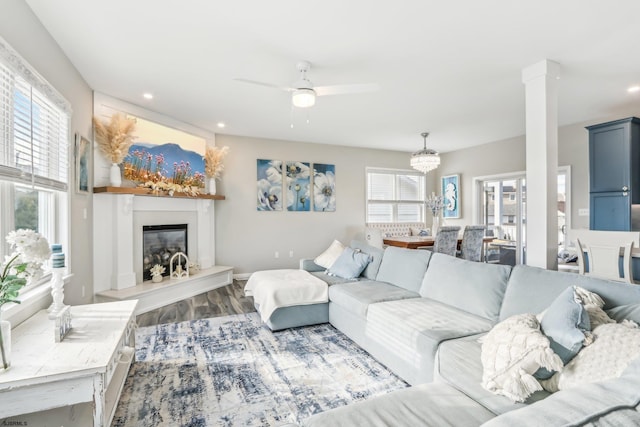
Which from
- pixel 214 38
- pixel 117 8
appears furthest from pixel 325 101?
pixel 117 8

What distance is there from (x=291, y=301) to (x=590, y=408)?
2711 millimetres

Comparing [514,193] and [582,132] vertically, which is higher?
[582,132]

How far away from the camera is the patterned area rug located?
6.51 ft

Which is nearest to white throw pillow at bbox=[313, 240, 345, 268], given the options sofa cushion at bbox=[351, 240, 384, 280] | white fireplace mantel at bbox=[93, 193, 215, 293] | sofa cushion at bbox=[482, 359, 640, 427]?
sofa cushion at bbox=[351, 240, 384, 280]

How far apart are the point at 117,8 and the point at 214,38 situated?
680 millimetres

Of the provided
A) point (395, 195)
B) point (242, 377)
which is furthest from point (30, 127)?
point (395, 195)

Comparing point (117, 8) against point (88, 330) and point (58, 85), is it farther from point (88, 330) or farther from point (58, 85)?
point (88, 330)

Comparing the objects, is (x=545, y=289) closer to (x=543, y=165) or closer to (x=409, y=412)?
(x=409, y=412)

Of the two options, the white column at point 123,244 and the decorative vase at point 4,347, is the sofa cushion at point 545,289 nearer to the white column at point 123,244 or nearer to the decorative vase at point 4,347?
the decorative vase at point 4,347

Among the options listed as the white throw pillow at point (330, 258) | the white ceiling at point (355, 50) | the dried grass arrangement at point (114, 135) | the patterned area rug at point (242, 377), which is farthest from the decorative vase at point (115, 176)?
the white throw pillow at point (330, 258)

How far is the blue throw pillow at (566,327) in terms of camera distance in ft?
4.51

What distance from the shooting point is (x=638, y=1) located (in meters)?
2.16

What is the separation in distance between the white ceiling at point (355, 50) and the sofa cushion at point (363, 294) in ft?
7.20

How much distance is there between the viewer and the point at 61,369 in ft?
4.72
